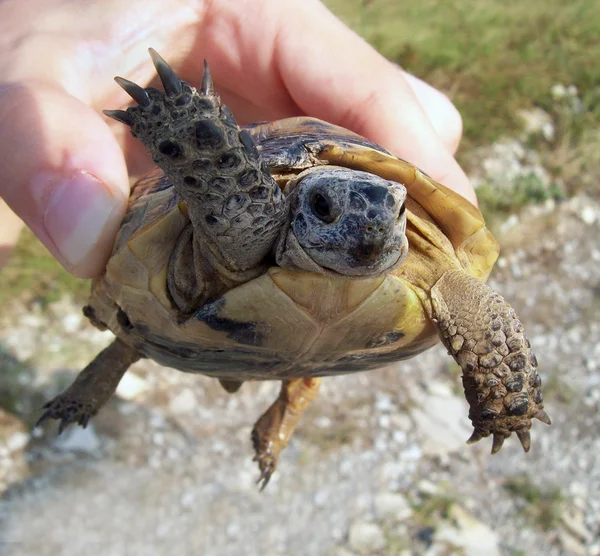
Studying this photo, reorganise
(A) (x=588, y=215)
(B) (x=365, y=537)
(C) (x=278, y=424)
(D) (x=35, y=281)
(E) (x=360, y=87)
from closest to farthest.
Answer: (E) (x=360, y=87), (C) (x=278, y=424), (B) (x=365, y=537), (D) (x=35, y=281), (A) (x=588, y=215)

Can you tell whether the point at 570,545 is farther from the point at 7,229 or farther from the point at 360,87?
the point at 7,229

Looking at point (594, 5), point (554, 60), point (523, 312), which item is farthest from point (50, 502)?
point (594, 5)

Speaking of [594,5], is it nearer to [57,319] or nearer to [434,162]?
[434,162]

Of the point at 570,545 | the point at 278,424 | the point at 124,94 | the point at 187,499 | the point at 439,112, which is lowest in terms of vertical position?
the point at 187,499

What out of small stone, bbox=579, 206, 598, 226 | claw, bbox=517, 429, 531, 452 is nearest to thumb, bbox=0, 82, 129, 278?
claw, bbox=517, 429, 531, 452

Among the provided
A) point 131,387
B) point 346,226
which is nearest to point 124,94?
point 346,226

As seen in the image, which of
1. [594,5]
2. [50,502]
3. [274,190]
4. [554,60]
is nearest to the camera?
[274,190]
